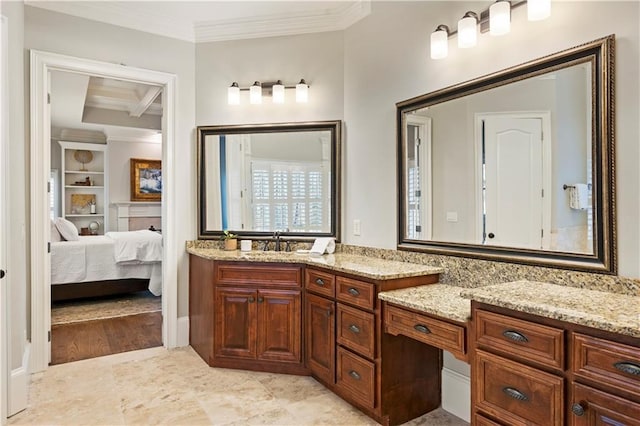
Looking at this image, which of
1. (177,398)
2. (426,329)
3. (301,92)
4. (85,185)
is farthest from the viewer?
(85,185)

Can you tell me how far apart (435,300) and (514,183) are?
714mm

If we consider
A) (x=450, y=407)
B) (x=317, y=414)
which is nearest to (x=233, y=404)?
(x=317, y=414)

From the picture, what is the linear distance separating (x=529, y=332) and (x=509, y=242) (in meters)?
0.71

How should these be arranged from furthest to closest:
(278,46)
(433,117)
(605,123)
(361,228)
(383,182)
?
(278,46) → (361,228) → (383,182) → (433,117) → (605,123)

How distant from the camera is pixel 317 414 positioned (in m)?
2.29

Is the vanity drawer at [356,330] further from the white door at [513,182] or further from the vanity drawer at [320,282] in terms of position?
the white door at [513,182]

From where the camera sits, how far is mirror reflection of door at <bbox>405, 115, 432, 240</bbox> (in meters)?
2.51

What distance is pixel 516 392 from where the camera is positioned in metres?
1.46

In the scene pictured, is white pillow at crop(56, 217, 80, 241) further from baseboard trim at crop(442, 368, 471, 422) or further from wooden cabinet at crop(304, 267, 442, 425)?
baseboard trim at crop(442, 368, 471, 422)

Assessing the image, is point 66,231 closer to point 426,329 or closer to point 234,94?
point 234,94

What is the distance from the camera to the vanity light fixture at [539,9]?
1798 millimetres

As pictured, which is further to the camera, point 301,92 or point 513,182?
point 301,92

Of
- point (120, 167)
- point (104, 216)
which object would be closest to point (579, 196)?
point (120, 167)

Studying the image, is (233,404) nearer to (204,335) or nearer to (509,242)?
(204,335)
